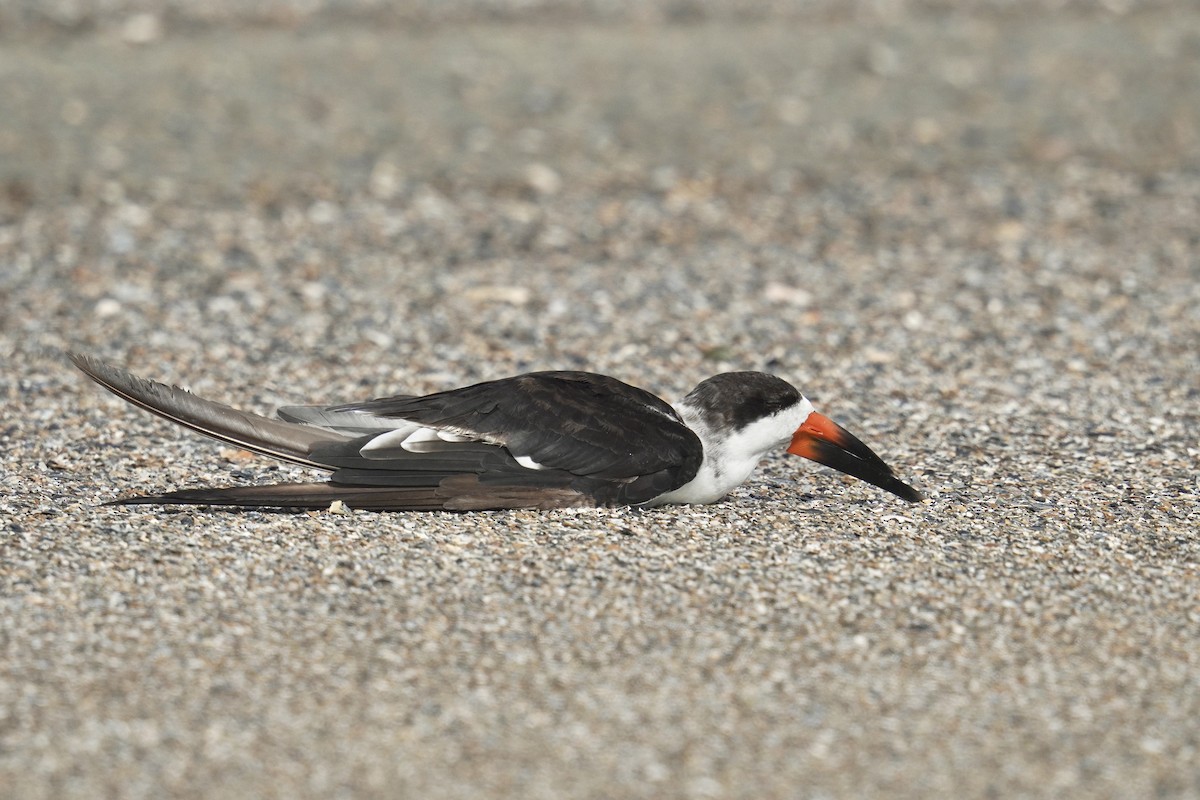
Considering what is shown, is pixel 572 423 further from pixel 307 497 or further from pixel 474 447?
pixel 307 497

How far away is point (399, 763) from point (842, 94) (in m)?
8.31

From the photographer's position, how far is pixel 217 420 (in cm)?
485

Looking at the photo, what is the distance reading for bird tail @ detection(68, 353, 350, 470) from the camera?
4.86 m

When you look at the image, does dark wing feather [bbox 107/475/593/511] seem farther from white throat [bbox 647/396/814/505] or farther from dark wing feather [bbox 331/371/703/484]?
white throat [bbox 647/396/814/505]

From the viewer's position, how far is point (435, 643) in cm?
414

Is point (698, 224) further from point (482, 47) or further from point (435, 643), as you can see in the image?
point (435, 643)

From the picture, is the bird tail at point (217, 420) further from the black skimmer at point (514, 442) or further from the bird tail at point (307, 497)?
the bird tail at point (307, 497)

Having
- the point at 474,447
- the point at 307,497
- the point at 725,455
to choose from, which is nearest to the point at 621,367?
the point at 725,455

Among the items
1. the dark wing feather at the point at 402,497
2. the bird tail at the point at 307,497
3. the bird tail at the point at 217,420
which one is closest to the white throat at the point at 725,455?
the dark wing feather at the point at 402,497

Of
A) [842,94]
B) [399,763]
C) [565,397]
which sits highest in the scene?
[842,94]

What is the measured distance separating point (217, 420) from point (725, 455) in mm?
1627

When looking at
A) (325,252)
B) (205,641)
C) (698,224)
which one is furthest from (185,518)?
(698,224)

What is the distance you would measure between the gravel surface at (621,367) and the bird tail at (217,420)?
0.74 feet

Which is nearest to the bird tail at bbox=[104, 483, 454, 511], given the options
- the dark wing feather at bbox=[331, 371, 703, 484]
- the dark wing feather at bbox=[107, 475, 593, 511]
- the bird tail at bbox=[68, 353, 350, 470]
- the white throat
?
the dark wing feather at bbox=[107, 475, 593, 511]
